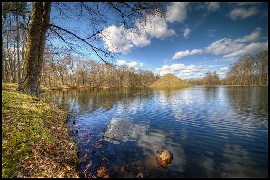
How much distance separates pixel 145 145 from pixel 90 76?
267 feet

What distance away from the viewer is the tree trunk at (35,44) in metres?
7.24

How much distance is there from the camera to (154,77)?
444ft

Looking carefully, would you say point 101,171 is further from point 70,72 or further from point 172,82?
point 172,82

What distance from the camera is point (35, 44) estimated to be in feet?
25.2

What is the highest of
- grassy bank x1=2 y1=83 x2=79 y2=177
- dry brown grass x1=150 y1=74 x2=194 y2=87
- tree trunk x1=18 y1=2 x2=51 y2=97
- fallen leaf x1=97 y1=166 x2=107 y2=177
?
dry brown grass x1=150 y1=74 x2=194 y2=87

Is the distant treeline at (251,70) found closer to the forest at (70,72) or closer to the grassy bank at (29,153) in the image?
the forest at (70,72)

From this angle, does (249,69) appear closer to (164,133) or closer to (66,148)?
(164,133)

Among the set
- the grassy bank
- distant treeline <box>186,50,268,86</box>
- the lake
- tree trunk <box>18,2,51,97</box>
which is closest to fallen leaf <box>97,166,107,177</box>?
the lake

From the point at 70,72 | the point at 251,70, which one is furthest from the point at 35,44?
the point at 251,70

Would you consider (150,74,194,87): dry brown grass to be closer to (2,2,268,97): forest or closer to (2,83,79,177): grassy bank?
(2,2,268,97): forest

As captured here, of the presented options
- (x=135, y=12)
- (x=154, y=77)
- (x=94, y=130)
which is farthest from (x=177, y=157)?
(x=154, y=77)

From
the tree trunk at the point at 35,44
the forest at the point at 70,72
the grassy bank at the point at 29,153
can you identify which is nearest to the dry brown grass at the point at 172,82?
the forest at the point at 70,72

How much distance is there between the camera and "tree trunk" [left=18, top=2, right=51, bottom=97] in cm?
724

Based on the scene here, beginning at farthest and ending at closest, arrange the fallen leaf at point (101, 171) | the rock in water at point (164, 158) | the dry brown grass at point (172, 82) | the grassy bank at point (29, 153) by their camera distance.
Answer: the dry brown grass at point (172, 82), the rock in water at point (164, 158), the fallen leaf at point (101, 171), the grassy bank at point (29, 153)
